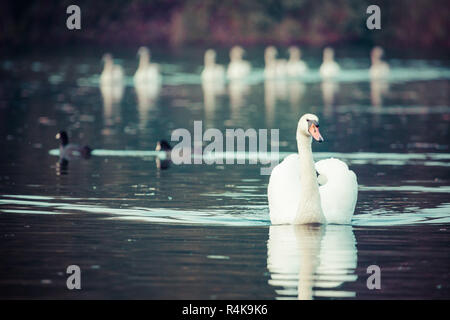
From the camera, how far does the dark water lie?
469 inches

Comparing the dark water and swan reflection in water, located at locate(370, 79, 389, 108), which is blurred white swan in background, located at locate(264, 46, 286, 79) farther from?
the dark water

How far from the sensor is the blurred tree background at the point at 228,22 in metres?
76.2

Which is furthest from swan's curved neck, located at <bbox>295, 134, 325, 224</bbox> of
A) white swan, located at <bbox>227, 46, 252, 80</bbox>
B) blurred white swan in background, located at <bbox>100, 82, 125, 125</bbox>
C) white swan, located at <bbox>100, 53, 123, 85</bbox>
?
white swan, located at <bbox>227, 46, 252, 80</bbox>

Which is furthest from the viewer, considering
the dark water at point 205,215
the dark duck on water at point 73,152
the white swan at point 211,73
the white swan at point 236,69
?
the white swan at point 236,69

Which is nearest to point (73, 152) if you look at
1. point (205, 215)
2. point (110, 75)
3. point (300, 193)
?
point (205, 215)

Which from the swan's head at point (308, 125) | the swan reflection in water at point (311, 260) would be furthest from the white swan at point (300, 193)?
the swan reflection in water at point (311, 260)

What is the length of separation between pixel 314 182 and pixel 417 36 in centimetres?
6353

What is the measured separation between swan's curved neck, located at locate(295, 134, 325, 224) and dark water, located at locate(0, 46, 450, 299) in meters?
0.14

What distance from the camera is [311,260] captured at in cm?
1297

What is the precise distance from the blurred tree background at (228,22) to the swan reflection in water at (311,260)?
6171 centimetres

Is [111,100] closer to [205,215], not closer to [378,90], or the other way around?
[378,90]

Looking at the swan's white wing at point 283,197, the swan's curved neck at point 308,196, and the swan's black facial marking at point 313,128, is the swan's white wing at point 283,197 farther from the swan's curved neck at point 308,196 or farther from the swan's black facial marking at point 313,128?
the swan's black facial marking at point 313,128

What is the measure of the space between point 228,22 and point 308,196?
6631cm
